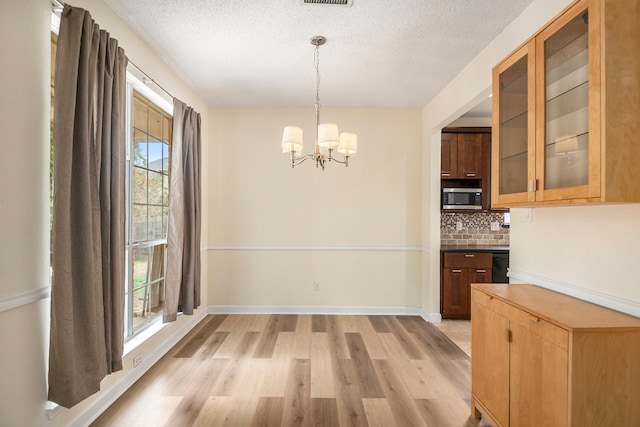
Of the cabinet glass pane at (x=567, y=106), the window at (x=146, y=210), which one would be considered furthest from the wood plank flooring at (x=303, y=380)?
the cabinet glass pane at (x=567, y=106)

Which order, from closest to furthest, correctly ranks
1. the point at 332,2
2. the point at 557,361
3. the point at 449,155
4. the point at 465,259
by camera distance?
the point at 557,361, the point at 332,2, the point at 465,259, the point at 449,155

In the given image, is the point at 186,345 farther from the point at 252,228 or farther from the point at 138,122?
the point at 138,122

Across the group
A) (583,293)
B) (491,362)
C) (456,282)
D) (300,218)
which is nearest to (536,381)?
(491,362)

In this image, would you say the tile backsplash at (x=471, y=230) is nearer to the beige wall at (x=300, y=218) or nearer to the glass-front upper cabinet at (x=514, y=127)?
the beige wall at (x=300, y=218)

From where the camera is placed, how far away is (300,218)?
4.68 m

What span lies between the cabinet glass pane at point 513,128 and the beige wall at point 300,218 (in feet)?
8.09

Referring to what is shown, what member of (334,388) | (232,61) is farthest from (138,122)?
(334,388)

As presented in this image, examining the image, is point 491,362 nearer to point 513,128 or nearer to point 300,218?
point 513,128

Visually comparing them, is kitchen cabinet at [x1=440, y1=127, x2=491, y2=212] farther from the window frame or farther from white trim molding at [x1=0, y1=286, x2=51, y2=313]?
white trim molding at [x1=0, y1=286, x2=51, y2=313]

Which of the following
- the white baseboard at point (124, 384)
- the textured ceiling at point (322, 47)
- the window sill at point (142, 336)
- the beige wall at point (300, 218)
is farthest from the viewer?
the beige wall at point (300, 218)

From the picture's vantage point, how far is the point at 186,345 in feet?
11.7

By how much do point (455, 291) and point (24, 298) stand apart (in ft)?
14.0

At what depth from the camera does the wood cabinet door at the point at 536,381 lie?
1.53 metres

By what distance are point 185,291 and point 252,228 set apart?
4.39 feet
